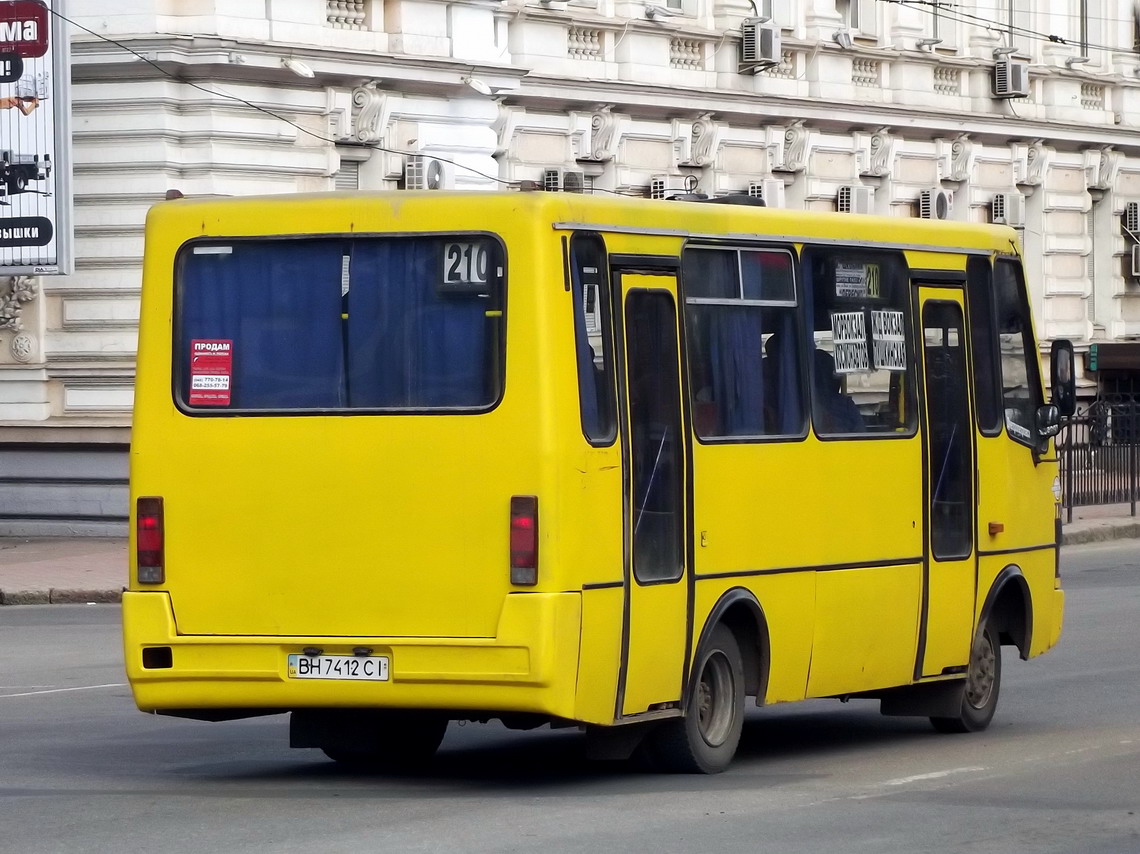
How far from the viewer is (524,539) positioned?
9.36 metres

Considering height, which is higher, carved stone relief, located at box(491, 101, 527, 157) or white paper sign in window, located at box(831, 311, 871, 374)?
carved stone relief, located at box(491, 101, 527, 157)

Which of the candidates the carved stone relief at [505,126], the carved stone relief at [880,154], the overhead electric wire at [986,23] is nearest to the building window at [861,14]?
the overhead electric wire at [986,23]

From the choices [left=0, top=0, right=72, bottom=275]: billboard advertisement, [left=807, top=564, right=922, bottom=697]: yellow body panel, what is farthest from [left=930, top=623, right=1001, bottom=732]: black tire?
[left=0, top=0, right=72, bottom=275]: billboard advertisement

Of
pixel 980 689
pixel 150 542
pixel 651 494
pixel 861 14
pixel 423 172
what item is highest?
pixel 861 14

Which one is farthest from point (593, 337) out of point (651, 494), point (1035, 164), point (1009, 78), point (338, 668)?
point (1035, 164)

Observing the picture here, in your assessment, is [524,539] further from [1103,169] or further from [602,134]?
[1103,169]

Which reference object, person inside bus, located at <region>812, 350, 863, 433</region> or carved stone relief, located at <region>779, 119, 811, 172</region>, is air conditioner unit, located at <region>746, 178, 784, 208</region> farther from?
person inside bus, located at <region>812, 350, 863, 433</region>

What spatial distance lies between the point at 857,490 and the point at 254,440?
311cm

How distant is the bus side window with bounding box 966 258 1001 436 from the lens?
40.8ft

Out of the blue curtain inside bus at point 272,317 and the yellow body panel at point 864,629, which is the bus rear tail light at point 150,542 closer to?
the blue curtain inside bus at point 272,317

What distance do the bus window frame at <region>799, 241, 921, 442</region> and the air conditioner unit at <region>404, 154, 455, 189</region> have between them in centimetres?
1614

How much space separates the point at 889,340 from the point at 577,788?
10.1 feet

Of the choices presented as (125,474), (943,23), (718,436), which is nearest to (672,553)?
(718,436)

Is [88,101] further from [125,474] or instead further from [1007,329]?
[1007,329]
